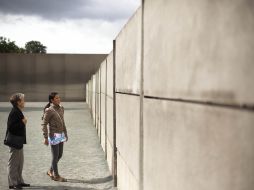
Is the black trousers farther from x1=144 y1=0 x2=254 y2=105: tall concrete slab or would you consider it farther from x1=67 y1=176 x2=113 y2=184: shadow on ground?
x1=144 y1=0 x2=254 y2=105: tall concrete slab

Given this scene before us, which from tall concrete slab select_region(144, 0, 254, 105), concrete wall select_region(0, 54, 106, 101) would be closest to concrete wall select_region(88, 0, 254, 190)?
tall concrete slab select_region(144, 0, 254, 105)

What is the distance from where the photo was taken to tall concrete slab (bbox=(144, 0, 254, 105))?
122cm

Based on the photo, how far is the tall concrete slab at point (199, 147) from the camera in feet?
4.08

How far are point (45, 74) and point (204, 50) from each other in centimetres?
4140

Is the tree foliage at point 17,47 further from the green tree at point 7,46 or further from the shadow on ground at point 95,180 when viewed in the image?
the shadow on ground at point 95,180

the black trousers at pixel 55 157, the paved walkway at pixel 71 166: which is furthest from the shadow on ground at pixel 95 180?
the black trousers at pixel 55 157

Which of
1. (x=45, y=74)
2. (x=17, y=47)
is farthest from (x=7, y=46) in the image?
(x=45, y=74)

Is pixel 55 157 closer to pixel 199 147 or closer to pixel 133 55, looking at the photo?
pixel 133 55

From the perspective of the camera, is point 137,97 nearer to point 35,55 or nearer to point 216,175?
point 216,175

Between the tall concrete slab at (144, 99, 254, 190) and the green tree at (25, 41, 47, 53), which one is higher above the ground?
the green tree at (25, 41, 47, 53)

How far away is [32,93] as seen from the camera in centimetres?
A: 4147

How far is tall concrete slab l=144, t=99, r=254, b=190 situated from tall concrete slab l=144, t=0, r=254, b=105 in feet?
0.20

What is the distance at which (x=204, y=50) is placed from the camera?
1.61m

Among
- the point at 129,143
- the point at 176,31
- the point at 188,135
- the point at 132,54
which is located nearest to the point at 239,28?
the point at 188,135
